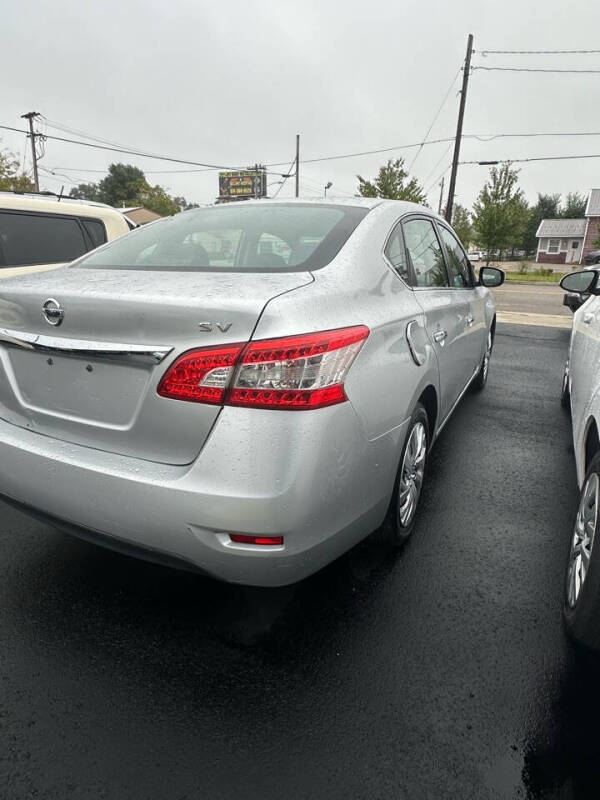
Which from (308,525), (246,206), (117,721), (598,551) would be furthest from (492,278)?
(117,721)

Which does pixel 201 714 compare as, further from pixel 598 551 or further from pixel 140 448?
pixel 598 551

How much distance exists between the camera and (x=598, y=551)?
176 cm

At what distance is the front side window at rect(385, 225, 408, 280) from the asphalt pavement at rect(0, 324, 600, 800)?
132 cm

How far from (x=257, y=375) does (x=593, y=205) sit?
66.1m

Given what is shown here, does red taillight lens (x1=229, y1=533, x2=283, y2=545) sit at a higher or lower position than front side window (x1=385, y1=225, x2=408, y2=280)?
lower

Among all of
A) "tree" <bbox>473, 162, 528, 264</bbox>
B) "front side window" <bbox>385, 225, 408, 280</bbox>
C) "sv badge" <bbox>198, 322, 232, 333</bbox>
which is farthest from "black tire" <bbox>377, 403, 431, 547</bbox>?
"tree" <bbox>473, 162, 528, 264</bbox>

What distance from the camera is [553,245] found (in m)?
67.9

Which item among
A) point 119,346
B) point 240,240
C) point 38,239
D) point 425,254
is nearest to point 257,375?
point 119,346

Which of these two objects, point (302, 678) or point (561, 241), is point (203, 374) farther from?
point (561, 241)

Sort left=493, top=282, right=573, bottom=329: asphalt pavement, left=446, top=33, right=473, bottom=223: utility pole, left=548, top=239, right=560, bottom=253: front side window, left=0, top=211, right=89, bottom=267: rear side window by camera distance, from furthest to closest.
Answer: left=548, top=239, right=560, bottom=253: front side window < left=446, top=33, right=473, bottom=223: utility pole < left=493, top=282, right=573, bottom=329: asphalt pavement < left=0, top=211, right=89, bottom=267: rear side window

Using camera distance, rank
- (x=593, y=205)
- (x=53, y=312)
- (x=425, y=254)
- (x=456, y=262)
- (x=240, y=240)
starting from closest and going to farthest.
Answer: (x=53, y=312) → (x=240, y=240) → (x=425, y=254) → (x=456, y=262) → (x=593, y=205)

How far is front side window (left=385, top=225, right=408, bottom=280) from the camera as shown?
2.44 meters

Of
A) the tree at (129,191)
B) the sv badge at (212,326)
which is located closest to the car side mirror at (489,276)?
the sv badge at (212,326)

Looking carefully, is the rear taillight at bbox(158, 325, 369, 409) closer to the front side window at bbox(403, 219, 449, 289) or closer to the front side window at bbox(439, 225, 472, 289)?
the front side window at bbox(403, 219, 449, 289)
